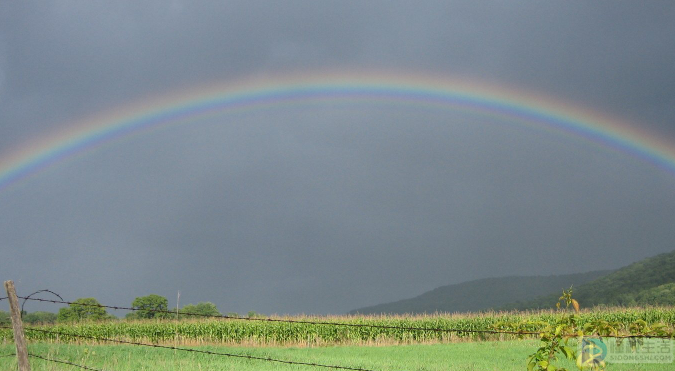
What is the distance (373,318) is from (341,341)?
4.36 m

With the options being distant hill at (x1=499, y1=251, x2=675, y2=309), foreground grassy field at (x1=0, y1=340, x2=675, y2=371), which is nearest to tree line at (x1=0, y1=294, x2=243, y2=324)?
foreground grassy field at (x1=0, y1=340, x2=675, y2=371)

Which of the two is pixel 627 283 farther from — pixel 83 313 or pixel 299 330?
pixel 83 313

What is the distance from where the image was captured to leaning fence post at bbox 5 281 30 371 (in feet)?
24.6

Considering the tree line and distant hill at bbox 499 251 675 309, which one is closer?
the tree line

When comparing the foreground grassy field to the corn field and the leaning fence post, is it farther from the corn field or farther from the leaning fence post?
the corn field

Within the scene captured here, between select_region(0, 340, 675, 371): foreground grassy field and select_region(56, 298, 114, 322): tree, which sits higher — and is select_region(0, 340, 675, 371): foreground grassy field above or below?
below

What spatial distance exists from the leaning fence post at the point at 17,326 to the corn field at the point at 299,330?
74.1ft

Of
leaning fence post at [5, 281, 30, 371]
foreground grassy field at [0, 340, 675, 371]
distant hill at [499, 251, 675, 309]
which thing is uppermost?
distant hill at [499, 251, 675, 309]

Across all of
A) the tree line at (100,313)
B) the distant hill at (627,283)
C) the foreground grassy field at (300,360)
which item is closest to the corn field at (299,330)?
the tree line at (100,313)

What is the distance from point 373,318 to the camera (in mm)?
34125

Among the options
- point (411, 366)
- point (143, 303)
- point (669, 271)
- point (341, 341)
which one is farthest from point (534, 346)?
point (669, 271)

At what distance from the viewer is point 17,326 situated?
7547 mm

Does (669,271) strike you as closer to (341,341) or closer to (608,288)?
(608,288)

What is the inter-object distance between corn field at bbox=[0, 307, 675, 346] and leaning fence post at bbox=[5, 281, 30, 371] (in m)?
22.6
